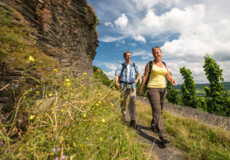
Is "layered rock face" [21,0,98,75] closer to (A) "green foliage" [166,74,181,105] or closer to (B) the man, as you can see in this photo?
(B) the man

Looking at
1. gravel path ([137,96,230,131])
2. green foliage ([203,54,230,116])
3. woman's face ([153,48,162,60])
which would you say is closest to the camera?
woman's face ([153,48,162,60])

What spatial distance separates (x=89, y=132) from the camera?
1540 mm

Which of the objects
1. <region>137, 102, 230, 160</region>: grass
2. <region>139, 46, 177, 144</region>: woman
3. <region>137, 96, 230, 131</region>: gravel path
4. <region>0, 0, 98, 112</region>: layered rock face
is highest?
<region>0, 0, 98, 112</region>: layered rock face

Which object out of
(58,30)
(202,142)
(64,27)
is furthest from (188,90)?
(58,30)

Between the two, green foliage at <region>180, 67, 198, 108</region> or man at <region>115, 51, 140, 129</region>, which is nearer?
man at <region>115, 51, 140, 129</region>

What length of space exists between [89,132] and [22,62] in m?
1.77

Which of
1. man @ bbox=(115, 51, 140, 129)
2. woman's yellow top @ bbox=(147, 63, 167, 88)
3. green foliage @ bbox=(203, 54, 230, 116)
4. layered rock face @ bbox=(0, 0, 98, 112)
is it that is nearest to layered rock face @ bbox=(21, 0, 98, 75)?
layered rock face @ bbox=(0, 0, 98, 112)

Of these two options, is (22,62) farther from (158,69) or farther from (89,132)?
(158,69)

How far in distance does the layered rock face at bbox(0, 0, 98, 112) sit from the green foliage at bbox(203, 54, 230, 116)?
19198mm

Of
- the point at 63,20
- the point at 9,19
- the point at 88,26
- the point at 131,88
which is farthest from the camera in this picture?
the point at 88,26

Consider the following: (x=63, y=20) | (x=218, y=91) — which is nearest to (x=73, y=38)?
(x=63, y=20)

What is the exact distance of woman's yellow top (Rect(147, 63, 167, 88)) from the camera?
10.7ft

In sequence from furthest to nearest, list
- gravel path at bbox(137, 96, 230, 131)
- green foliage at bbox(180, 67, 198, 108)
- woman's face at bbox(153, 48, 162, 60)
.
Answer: green foliage at bbox(180, 67, 198, 108)
gravel path at bbox(137, 96, 230, 131)
woman's face at bbox(153, 48, 162, 60)

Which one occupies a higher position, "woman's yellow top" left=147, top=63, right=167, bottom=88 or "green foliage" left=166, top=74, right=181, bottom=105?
"woman's yellow top" left=147, top=63, right=167, bottom=88
